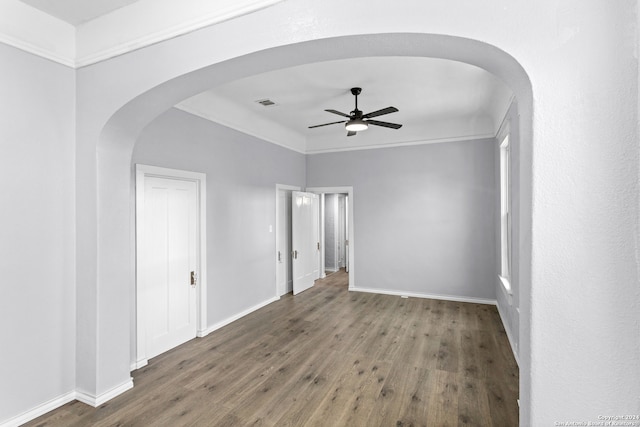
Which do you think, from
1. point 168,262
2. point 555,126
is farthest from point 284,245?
point 555,126

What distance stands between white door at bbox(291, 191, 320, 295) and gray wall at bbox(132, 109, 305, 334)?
0.57m

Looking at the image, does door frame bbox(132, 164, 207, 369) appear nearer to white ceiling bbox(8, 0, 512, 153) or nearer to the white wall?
white ceiling bbox(8, 0, 512, 153)

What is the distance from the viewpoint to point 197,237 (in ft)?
12.7

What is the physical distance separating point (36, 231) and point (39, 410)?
52.8 inches

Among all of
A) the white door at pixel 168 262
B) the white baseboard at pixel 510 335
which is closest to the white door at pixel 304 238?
the white door at pixel 168 262

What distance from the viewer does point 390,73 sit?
138 inches

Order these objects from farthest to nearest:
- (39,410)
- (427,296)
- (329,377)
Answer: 1. (427,296)
2. (329,377)
3. (39,410)

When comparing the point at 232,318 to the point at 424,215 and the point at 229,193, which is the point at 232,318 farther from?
the point at 424,215

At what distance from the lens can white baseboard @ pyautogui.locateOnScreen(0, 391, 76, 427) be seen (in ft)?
7.20

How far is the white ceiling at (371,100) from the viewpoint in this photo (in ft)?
11.3

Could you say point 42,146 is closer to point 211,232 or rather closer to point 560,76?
point 211,232

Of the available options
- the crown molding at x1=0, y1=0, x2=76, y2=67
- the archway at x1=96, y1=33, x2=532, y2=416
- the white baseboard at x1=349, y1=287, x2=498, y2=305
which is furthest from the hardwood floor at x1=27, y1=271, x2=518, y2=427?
the crown molding at x1=0, y1=0, x2=76, y2=67

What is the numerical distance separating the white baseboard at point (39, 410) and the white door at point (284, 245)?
10.6 ft

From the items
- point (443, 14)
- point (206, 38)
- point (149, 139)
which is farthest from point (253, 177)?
point (443, 14)
